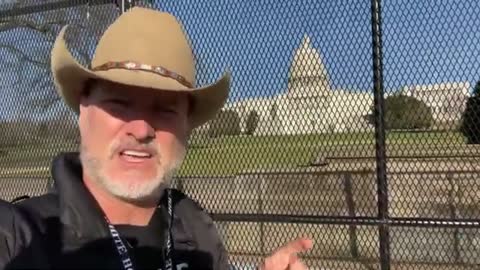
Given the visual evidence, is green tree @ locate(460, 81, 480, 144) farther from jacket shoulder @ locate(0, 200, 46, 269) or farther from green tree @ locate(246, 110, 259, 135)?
jacket shoulder @ locate(0, 200, 46, 269)

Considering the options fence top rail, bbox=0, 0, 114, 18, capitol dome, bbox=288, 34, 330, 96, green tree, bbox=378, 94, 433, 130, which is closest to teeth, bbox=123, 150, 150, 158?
green tree, bbox=378, 94, 433, 130

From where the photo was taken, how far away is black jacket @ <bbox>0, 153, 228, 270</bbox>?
1.82 meters

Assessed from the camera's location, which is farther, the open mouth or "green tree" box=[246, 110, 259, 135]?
"green tree" box=[246, 110, 259, 135]

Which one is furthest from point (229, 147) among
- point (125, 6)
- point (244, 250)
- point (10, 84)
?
point (10, 84)

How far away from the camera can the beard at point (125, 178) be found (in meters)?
2.04

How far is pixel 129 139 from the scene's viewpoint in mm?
2027

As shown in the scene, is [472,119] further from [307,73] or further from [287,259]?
[287,259]

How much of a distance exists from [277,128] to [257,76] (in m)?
0.35

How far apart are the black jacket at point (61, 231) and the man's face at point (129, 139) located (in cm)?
8

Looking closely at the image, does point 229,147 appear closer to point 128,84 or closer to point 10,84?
point 10,84

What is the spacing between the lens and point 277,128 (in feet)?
14.7

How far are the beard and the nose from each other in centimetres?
2

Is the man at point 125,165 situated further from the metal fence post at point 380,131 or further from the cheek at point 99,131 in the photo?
the metal fence post at point 380,131

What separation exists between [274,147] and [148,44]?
2.53 m
